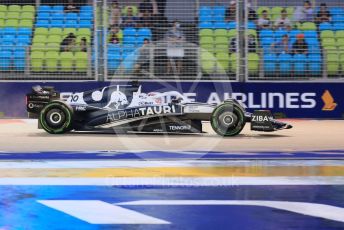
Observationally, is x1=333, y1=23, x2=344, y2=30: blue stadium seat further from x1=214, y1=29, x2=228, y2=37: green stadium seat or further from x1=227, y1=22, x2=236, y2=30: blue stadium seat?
x1=214, y1=29, x2=228, y2=37: green stadium seat

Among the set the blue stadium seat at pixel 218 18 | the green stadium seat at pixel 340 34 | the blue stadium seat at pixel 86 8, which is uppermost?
the blue stadium seat at pixel 86 8

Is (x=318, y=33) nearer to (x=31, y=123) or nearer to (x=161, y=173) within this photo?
(x=31, y=123)

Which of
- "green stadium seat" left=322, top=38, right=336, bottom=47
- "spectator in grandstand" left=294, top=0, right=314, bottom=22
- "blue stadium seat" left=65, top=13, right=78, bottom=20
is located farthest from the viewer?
"blue stadium seat" left=65, top=13, right=78, bottom=20

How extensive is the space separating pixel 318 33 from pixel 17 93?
8210 millimetres

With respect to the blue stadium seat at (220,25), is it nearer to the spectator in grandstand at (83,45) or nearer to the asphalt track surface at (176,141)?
the spectator in grandstand at (83,45)

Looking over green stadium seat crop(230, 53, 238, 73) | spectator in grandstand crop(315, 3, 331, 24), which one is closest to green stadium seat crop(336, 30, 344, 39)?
spectator in grandstand crop(315, 3, 331, 24)

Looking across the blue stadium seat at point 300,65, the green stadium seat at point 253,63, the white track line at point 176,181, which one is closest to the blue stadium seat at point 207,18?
the green stadium seat at point 253,63

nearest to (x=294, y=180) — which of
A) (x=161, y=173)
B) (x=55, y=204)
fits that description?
(x=161, y=173)

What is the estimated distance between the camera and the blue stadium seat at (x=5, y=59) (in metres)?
15.2

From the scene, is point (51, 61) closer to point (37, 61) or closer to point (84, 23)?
point (37, 61)

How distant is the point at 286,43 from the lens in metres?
15.5

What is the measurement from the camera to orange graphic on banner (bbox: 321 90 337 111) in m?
15.3

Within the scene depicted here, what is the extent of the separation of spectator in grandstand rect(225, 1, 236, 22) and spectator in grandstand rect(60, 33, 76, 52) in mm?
4206

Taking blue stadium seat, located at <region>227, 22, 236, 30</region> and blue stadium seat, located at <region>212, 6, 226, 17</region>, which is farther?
blue stadium seat, located at <region>212, 6, 226, 17</region>
